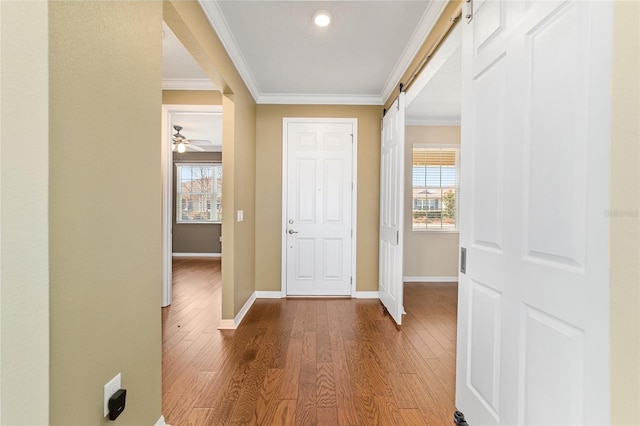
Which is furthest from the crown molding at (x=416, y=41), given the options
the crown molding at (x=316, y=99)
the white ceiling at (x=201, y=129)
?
the white ceiling at (x=201, y=129)

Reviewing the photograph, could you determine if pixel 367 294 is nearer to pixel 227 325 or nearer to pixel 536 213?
pixel 227 325

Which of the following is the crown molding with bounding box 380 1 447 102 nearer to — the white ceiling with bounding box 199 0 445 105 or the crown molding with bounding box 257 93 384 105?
the white ceiling with bounding box 199 0 445 105

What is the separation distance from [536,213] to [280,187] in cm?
312

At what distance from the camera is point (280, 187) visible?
3.87m

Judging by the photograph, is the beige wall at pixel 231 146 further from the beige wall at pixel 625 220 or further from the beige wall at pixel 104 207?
the beige wall at pixel 625 220

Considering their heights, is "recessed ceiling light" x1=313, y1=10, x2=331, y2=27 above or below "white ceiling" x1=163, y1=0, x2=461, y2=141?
below

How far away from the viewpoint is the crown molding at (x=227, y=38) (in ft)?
6.71

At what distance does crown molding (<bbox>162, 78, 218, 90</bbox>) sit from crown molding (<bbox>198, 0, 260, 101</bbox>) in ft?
1.80

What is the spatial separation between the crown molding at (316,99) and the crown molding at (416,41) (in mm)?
401

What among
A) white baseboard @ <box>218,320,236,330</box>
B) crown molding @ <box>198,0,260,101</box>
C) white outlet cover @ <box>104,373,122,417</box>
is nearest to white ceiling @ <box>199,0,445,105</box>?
crown molding @ <box>198,0,260,101</box>

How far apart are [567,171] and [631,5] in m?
0.45

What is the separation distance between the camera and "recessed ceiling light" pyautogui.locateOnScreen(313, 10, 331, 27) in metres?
2.16
